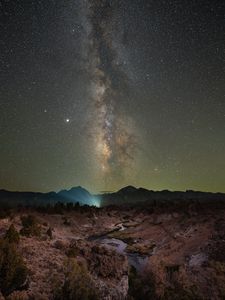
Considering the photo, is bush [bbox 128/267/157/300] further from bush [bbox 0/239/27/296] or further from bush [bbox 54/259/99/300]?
bush [bbox 0/239/27/296]

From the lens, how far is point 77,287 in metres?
12.3

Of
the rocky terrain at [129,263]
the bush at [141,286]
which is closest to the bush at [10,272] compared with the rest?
the rocky terrain at [129,263]

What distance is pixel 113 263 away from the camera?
54.1 feet

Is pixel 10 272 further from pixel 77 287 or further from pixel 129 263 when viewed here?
pixel 129 263

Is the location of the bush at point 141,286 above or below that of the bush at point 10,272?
below

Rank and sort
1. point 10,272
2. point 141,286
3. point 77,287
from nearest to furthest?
point 10,272 → point 77,287 → point 141,286

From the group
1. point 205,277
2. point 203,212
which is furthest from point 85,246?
point 203,212

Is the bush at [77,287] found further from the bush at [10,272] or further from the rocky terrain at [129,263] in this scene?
the bush at [10,272]

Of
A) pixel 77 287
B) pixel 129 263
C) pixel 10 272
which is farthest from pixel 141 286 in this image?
pixel 10 272

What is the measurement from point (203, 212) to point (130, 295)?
27.2 meters

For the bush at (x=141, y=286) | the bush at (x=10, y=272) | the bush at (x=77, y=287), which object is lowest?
the bush at (x=141, y=286)

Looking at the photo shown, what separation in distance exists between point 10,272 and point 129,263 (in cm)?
1408

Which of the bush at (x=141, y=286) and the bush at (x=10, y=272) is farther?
the bush at (x=141, y=286)

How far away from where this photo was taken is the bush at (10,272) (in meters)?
11.5
